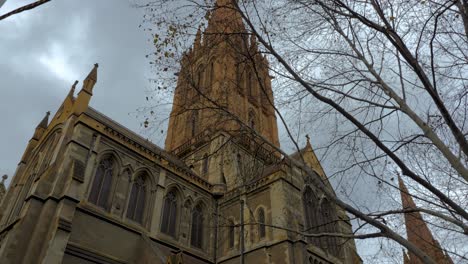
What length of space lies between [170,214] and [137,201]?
1.92 metres

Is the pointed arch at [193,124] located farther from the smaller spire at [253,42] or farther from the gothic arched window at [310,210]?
the smaller spire at [253,42]

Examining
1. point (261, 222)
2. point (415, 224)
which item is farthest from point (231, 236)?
point (415, 224)

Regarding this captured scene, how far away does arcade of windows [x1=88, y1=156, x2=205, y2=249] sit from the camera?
1511 cm

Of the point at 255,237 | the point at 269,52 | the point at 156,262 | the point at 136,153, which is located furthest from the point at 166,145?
the point at 269,52

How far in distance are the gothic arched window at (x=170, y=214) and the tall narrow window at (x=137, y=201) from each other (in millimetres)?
1207

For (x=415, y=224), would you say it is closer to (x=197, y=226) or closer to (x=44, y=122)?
(x=197, y=226)

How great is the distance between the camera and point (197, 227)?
60.8 feet

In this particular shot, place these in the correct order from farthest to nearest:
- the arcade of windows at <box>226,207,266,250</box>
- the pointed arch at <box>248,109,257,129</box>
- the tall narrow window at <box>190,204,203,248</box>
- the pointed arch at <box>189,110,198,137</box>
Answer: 1. the pointed arch at <box>248,109,257,129</box>
2. the pointed arch at <box>189,110,198,137</box>
3. the tall narrow window at <box>190,204,203,248</box>
4. the arcade of windows at <box>226,207,266,250</box>

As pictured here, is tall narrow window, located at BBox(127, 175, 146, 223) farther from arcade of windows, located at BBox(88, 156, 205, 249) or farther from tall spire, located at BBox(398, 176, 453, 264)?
tall spire, located at BBox(398, 176, 453, 264)

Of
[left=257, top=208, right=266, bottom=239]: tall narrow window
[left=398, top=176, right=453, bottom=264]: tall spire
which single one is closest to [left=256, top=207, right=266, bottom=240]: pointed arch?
[left=257, top=208, right=266, bottom=239]: tall narrow window

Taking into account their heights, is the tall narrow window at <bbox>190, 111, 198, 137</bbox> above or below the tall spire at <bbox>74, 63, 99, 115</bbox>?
above

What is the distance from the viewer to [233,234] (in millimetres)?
18172

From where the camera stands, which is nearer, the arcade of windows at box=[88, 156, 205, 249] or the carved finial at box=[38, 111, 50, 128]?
the arcade of windows at box=[88, 156, 205, 249]

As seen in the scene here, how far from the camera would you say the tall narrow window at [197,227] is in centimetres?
1796
